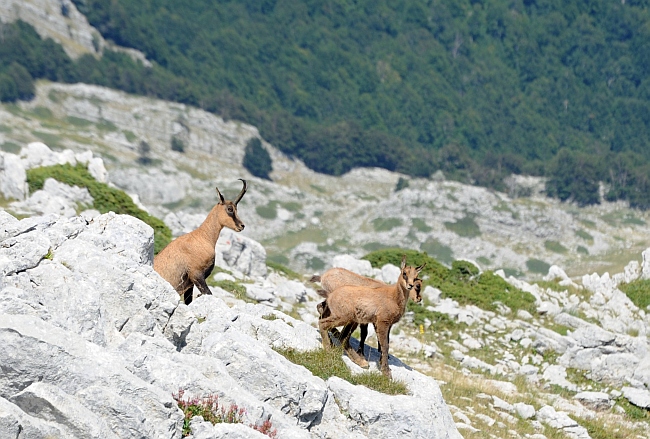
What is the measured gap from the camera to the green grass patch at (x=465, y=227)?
390 ft

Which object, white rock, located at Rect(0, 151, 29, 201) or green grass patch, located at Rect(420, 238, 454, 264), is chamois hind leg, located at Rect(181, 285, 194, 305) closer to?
white rock, located at Rect(0, 151, 29, 201)

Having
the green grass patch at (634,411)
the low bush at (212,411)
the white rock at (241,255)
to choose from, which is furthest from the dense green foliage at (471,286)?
the low bush at (212,411)

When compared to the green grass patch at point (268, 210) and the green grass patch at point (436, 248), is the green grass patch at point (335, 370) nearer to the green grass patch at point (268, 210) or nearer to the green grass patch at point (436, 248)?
the green grass patch at point (436, 248)

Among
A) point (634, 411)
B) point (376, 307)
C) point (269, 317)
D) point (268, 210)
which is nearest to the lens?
point (376, 307)

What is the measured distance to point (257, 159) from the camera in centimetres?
16388

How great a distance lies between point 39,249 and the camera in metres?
14.0

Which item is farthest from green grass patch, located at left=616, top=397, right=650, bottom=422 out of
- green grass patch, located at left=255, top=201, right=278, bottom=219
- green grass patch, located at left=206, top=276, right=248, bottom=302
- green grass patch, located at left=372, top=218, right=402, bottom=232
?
green grass patch, located at left=255, top=201, right=278, bottom=219

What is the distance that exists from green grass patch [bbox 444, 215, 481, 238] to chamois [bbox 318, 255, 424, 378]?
104 metres

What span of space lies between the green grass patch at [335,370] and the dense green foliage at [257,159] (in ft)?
481

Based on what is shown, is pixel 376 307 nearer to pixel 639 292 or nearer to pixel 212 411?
pixel 212 411

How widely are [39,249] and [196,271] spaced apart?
4.34 meters

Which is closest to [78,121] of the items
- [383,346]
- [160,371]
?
[383,346]

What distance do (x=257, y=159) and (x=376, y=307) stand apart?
149m

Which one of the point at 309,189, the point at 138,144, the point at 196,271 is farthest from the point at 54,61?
the point at 196,271
